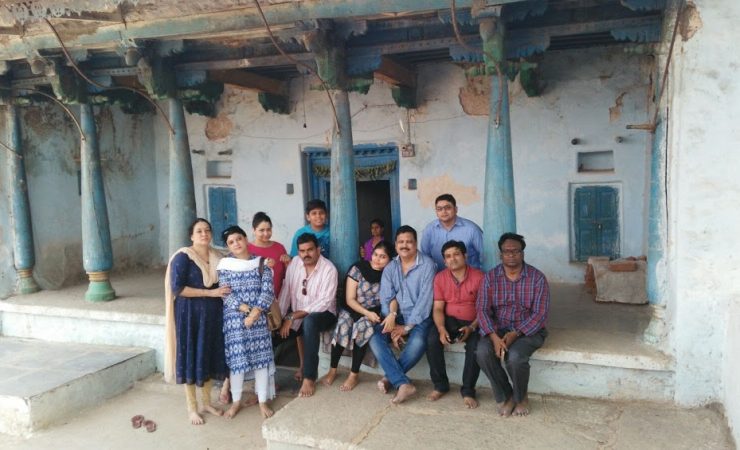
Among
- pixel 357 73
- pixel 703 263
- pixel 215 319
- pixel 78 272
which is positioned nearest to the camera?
pixel 703 263

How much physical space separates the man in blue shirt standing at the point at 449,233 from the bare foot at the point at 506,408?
1.26 m

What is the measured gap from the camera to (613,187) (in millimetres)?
7973

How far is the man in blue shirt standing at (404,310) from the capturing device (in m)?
5.07

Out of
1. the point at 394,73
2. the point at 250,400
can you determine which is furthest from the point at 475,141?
the point at 250,400

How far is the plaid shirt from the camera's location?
4715 mm

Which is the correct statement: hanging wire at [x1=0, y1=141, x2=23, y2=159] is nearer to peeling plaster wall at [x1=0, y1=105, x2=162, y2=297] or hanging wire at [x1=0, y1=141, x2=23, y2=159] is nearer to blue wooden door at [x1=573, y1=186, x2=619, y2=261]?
peeling plaster wall at [x1=0, y1=105, x2=162, y2=297]

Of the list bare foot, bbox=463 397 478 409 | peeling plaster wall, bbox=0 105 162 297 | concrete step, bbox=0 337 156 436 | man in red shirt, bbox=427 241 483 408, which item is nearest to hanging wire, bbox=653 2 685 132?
man in red shirt, bbox=427 241 483 408

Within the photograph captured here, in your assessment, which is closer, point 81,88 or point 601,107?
point 81,88

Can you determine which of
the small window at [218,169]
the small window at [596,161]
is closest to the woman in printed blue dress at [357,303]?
the small window at [596,161]

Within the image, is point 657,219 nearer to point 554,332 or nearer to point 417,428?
point 554,332

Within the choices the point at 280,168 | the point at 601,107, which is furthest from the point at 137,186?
the point at 601,107

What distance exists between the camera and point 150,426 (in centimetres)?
551

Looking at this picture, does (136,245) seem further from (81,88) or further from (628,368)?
(628,368)

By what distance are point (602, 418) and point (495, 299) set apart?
3.68 feet
